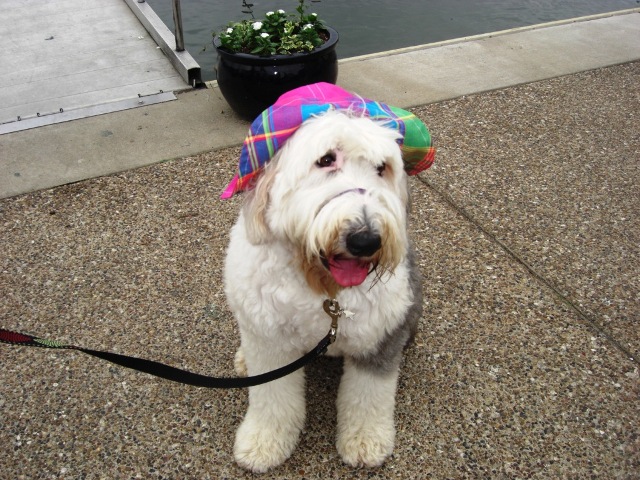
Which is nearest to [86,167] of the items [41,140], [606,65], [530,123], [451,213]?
[41,140]

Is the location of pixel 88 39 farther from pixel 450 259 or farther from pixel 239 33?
pixel 450 259

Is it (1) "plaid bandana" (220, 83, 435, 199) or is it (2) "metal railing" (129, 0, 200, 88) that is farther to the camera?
(2) "metal railing" (129, 0, 200, 88)

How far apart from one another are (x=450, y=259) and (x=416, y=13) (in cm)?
571

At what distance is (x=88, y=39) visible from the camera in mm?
6184

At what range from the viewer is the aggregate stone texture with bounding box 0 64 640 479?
240cm

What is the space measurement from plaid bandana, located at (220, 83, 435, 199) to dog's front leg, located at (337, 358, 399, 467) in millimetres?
915

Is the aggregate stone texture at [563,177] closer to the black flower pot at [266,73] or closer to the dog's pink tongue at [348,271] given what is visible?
the black flower pot at [266,73]

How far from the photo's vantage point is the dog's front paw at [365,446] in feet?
7.61

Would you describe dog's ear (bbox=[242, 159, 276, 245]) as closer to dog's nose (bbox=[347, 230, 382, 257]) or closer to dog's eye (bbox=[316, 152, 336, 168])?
dog's eye (bbox=[316, 152, 336, 168])

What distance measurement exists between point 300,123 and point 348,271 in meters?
0.49

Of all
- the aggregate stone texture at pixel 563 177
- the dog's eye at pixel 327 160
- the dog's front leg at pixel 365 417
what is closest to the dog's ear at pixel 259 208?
the dog's eye at pixel 327 160

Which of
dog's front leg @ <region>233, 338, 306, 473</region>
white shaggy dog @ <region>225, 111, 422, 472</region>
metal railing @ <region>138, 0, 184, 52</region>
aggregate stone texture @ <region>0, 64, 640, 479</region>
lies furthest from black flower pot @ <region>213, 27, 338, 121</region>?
dog's front leg @ <region>233, 338, 306, 473</region>

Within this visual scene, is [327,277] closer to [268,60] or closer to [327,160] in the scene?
[327,160]

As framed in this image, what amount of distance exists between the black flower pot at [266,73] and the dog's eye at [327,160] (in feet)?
9.32
